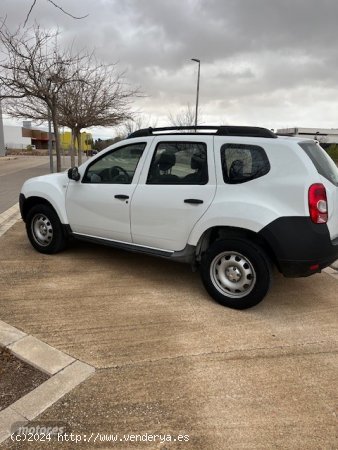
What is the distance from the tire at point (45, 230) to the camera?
5.41 metres

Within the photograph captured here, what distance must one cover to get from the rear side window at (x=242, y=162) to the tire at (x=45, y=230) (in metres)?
2.55

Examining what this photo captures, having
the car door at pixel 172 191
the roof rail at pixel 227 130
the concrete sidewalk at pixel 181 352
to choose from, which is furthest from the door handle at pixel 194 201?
the concrete sidewalk at pixel 181 352

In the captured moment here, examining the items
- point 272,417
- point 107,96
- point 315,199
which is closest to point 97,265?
point 315,199

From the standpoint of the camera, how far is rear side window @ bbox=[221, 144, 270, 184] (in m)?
3.75

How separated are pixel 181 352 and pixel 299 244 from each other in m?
1.42

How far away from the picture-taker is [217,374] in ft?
9.50

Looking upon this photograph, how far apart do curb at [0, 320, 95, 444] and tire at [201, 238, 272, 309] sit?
1.60 meters

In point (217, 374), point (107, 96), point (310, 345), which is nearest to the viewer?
point (217, 374)

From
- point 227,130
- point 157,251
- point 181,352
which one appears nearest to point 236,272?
point 157,251

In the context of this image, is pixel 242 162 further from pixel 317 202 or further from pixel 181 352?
pixel 181 352

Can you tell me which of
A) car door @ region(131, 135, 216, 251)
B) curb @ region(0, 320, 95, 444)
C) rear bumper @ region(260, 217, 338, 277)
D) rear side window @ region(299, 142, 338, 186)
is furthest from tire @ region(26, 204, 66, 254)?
rear side window @ region(299, 142, 338, 186)

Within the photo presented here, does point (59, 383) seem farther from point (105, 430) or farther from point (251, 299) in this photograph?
point (251, 299)

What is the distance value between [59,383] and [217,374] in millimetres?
1120

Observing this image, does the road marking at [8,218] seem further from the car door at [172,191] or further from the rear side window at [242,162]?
the rear side window at [242,162]
